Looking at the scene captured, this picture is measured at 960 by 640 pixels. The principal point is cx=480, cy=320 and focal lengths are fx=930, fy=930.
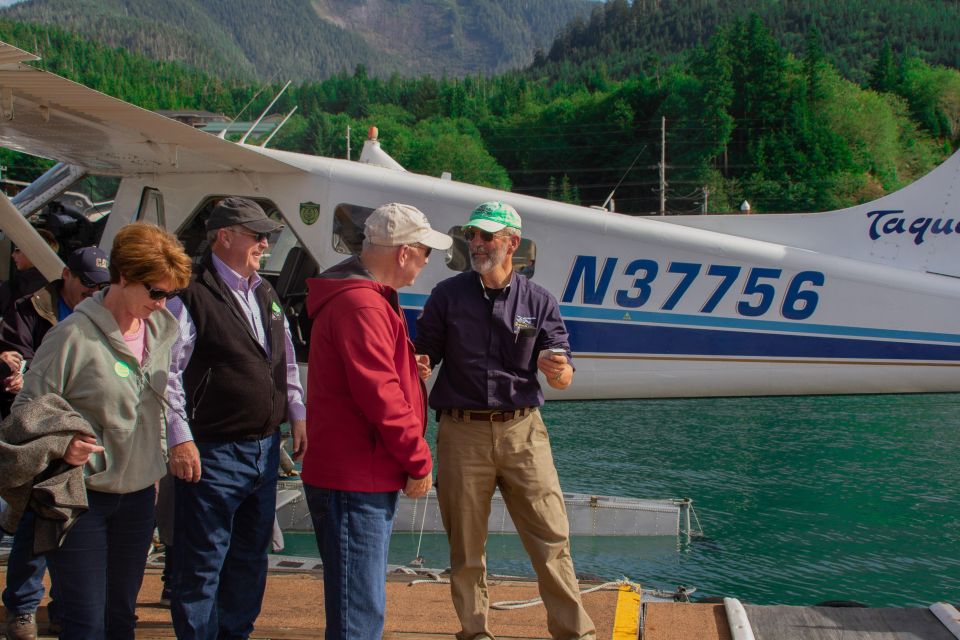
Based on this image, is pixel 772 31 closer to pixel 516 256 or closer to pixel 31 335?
pixel 516 256

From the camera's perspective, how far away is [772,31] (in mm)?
140750

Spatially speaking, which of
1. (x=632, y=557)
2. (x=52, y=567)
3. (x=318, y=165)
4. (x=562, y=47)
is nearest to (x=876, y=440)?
(x=632, y=557)

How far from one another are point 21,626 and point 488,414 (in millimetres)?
1842

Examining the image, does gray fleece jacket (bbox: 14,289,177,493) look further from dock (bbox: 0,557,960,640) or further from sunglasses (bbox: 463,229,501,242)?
sunglasses (bbox: 463,229,501,242)

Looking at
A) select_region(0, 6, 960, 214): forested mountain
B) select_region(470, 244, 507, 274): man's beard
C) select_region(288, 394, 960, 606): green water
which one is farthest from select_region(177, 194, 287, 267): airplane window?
select_region(0, 6, 960, 214): forested mountain

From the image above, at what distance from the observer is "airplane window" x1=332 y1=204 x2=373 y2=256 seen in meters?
6.61

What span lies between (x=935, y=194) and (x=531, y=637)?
468cm

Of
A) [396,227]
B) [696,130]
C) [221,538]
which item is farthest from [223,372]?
[696,130]

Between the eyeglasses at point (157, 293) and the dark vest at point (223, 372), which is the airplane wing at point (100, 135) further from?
the eyeglasses at point (157, 293)

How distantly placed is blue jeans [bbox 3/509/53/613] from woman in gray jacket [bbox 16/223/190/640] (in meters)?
0.49

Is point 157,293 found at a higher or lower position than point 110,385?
higher

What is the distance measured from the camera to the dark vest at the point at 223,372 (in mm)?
3076

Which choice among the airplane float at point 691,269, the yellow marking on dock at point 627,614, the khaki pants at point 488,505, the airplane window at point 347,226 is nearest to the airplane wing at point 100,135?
the airplane float at point 691,269

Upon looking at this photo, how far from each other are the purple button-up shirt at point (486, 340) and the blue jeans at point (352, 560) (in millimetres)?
762
